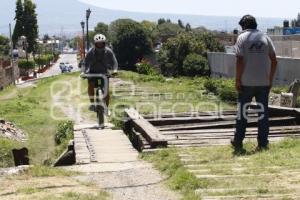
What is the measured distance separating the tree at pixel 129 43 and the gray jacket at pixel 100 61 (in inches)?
→ 2450

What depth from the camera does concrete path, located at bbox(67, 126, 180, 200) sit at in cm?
→ 628

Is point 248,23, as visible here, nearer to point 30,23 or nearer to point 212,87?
point 212,87

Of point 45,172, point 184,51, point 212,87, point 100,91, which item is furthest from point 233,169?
point 184,51

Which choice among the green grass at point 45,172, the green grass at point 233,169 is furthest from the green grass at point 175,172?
the green grass at point 45,172

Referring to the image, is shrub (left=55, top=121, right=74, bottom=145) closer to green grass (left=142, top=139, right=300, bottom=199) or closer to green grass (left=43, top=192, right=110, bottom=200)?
green grass (left=142, top=139, right=300, bottom=199)

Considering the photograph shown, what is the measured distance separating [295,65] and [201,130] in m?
16.6

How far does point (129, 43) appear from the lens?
75.2 meters

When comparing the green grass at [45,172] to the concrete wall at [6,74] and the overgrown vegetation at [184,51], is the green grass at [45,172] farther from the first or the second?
the concrete wall at [6,74]

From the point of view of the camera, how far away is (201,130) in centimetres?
1100

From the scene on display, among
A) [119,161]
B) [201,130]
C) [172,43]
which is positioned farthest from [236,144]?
[172,43]

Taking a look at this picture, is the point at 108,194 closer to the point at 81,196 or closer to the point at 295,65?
the point at 81,196

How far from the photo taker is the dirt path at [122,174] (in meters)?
6.24

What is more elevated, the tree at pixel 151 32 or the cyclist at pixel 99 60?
the cyclist at pixel 99 60

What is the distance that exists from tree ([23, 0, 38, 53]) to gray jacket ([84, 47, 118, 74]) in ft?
268
